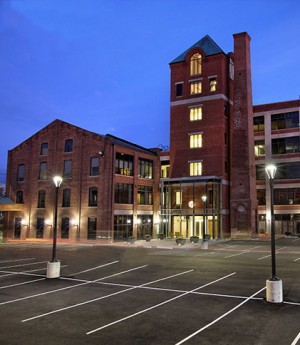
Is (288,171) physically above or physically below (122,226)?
above

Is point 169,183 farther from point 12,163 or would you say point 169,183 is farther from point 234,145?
point 12,163

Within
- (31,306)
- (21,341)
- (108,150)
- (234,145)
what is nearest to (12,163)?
(108,150)

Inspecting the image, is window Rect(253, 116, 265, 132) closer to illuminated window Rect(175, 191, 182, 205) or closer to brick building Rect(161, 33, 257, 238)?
brick building Rect(161, 33, 257, 238)

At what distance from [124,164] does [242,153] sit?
16233 millimetres

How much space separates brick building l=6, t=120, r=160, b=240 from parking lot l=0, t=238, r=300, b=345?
2357 centimetres

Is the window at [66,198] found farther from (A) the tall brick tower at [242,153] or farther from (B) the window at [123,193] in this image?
(A) the tall brick tower at [242,153]

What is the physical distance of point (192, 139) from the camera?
51781 millimetres

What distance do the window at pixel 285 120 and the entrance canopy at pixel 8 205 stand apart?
40880mm

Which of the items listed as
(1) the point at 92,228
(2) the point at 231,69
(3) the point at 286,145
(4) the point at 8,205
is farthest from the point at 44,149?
(3) the point at 286,145

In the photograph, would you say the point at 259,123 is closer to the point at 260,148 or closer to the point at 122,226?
the point at 260,148

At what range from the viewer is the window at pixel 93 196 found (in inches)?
1788

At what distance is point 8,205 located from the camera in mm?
49125

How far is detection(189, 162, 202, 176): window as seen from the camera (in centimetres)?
5088

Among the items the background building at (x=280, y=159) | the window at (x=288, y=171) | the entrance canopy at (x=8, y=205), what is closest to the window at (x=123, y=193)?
the entrance canopy at (x=8, y=205)
